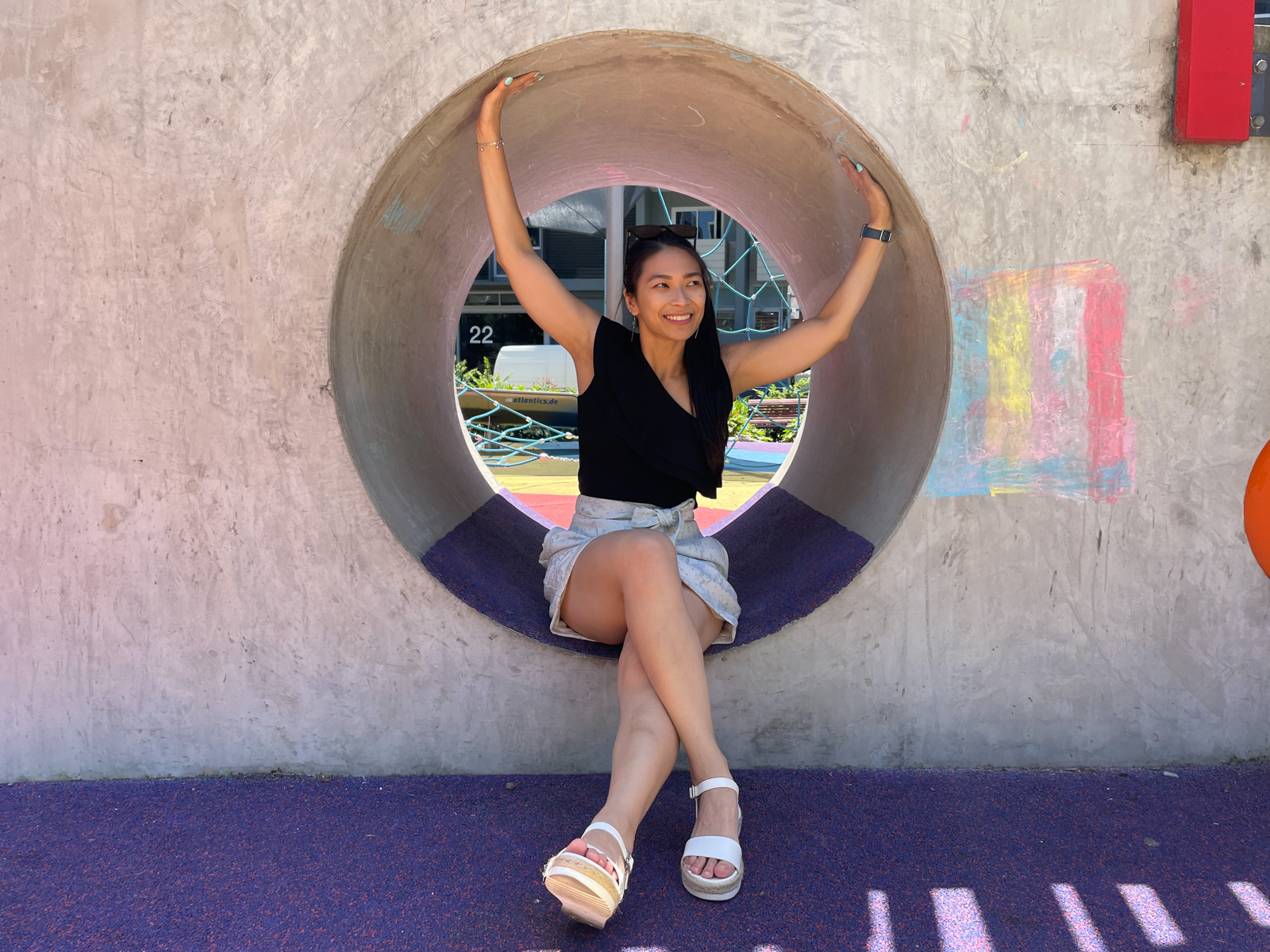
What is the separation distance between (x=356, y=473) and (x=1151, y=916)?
6.99 feet

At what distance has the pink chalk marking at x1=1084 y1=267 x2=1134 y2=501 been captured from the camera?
266cm

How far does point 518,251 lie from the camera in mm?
2574

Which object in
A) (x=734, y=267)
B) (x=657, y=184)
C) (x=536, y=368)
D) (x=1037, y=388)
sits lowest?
(x=1037, y=388)

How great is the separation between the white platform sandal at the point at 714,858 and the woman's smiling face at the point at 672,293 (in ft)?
4.18

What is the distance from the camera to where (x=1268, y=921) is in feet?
6.52

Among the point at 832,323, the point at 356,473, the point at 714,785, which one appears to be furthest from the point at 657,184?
the point at 714,785

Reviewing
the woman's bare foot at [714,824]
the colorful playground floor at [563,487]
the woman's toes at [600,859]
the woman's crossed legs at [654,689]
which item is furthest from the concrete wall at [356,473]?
the colorful playground floor at [563,487]

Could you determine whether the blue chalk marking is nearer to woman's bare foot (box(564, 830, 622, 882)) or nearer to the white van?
woman's bare foot (box(564, 830, 622, 882))

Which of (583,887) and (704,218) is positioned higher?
(704,218)

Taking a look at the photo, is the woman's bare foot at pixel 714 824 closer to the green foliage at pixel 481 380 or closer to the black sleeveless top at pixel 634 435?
the black sleeveless top at pixel 634 435

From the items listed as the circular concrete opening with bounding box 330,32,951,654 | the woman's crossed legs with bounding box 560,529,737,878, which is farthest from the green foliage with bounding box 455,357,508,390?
the woman's crossed legs with bounding box 560,529,737,878

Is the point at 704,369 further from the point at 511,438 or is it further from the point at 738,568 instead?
the point at 511,438

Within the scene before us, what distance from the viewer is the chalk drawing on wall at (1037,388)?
265 centimetres

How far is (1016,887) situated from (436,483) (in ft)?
7.52
